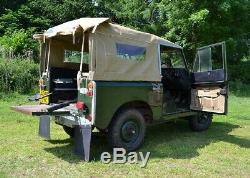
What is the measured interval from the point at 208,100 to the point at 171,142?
48.2 inches

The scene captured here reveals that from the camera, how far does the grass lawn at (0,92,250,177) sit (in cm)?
604

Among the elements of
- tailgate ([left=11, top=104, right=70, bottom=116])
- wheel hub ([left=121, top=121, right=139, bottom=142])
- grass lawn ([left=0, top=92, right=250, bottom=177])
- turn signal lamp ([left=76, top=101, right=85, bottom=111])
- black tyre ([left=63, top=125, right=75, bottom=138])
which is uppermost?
turn signal lamp ([left=76, top=101, right=85, bottom=111])

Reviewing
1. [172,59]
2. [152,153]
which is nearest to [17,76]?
[172,59]

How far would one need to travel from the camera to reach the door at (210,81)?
782 centimetres

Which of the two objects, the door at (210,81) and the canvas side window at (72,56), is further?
the canvas side window at (72,56)

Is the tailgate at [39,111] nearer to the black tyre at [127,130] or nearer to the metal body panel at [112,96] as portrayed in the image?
the metal body panel at [112,96]

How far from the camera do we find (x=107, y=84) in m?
6.60

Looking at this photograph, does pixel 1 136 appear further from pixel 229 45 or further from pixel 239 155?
pixel 229 45

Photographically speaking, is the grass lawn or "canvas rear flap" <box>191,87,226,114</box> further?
"canvas rear flap" <box>191,87,226,114</box>

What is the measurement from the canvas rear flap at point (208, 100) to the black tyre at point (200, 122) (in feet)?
1.83

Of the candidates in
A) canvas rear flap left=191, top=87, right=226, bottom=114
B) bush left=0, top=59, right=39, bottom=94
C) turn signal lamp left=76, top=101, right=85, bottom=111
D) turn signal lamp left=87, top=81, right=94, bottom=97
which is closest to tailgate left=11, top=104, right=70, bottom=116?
turn signal lamp left=76, top=101, right=85, bottom=111

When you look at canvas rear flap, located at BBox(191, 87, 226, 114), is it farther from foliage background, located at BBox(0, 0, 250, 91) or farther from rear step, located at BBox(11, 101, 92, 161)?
foliage background, located at BBox(0, 0, 250, 91)

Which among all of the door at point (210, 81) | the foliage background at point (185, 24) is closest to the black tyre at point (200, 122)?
the door at point (210, 81)

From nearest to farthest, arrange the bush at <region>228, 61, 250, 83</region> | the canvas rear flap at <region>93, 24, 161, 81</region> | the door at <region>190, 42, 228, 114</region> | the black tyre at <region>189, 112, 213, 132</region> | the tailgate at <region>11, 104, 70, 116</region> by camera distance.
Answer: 1. the tailgate at <region>11, 104, 70, 116</region>
2. the canvas rear flap at <region>93, 24, 161, 81</region>
3. the door at <region>190, 42, 228, 114</region>
4. the black tyre at <region>189, 112, 213, 132</region>
5. the bush at <region>228, 61, 250, 83</region>
